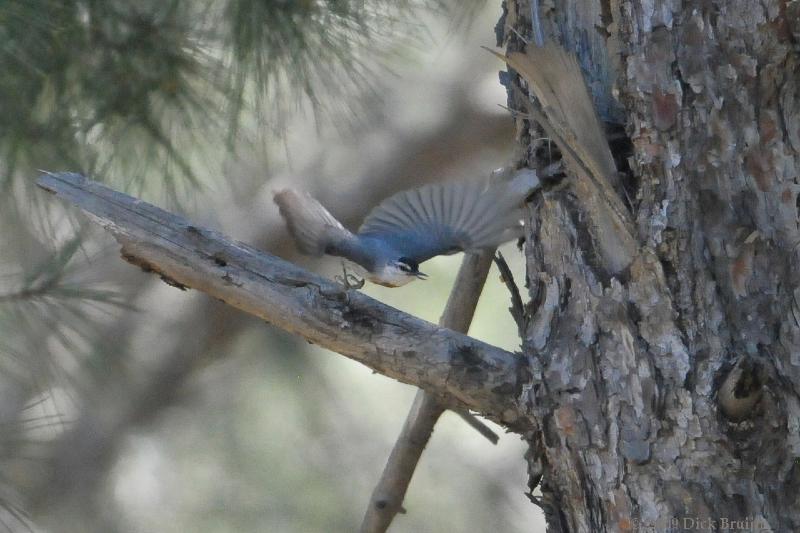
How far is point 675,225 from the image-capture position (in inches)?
34.7

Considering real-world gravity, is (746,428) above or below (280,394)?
below

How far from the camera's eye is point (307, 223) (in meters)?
1.22

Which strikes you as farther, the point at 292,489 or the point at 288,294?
the point at 292,489

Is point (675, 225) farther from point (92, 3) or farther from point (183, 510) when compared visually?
point (183, 510)

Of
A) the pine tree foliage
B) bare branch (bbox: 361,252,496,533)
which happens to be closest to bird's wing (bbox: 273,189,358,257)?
bare branch (bbox: 361,252,496,533)

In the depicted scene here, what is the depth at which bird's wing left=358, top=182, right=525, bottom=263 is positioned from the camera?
3.59ft

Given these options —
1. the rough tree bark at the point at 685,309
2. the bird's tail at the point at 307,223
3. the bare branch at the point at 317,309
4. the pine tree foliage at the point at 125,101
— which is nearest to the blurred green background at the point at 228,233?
the pine tree foliage at the point at 125,101

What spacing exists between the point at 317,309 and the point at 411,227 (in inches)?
10.1

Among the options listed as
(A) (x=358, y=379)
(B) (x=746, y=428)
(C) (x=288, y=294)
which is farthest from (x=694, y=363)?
(A) (x=358, y=379)

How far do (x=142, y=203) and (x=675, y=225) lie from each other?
0.48 metres

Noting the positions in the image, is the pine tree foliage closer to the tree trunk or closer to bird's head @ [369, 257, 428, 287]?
bird's head @ [369, 257, 428, 287]

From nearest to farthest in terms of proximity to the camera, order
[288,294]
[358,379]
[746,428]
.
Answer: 1. [746,428]
2. [288,294]
3. [358,379]

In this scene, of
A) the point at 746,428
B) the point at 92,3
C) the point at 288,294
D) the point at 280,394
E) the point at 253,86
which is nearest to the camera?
the point at 746,428

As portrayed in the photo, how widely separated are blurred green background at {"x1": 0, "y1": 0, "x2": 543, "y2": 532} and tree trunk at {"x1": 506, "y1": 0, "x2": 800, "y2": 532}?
0.64m
